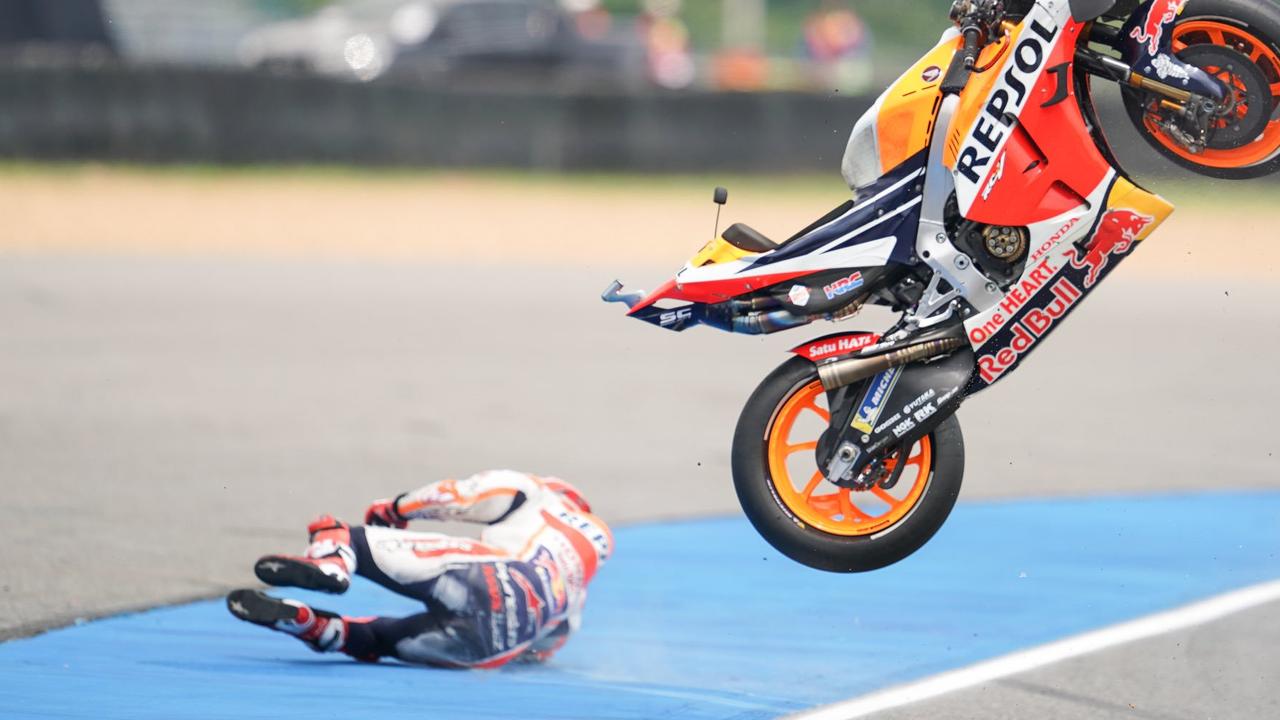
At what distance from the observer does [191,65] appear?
60.0 feet

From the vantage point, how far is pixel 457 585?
6.01 m

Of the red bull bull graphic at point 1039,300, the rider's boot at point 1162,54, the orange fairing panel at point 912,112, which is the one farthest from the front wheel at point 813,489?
the rider's boot at point 1162,54

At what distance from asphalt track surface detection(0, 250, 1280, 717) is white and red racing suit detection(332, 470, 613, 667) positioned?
0.22 m

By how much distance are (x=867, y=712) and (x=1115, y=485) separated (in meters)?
4.19

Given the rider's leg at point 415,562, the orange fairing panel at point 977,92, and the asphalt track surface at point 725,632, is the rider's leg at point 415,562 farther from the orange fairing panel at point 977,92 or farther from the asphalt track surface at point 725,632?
the orange fairing panel at point 977,92

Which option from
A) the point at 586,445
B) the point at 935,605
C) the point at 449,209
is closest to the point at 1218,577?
the point at 935,605

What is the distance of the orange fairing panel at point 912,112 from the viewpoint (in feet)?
17.0

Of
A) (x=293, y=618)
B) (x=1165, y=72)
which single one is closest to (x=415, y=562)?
(x=293, y=618)

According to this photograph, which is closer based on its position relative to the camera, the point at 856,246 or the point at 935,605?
the point at 856,246

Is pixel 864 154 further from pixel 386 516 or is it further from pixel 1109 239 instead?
pixel 386 516

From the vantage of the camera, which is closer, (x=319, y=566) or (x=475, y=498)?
(x=319, y=566)

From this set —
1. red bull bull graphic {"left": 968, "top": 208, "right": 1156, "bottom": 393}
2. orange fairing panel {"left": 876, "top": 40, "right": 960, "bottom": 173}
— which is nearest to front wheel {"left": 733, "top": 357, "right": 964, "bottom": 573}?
red bull bull graphic {"left": 968, "top": 208, "right": 1156, "bottom": 393}

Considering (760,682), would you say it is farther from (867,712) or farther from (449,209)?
(449,209)

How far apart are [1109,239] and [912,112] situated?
0.67 m
